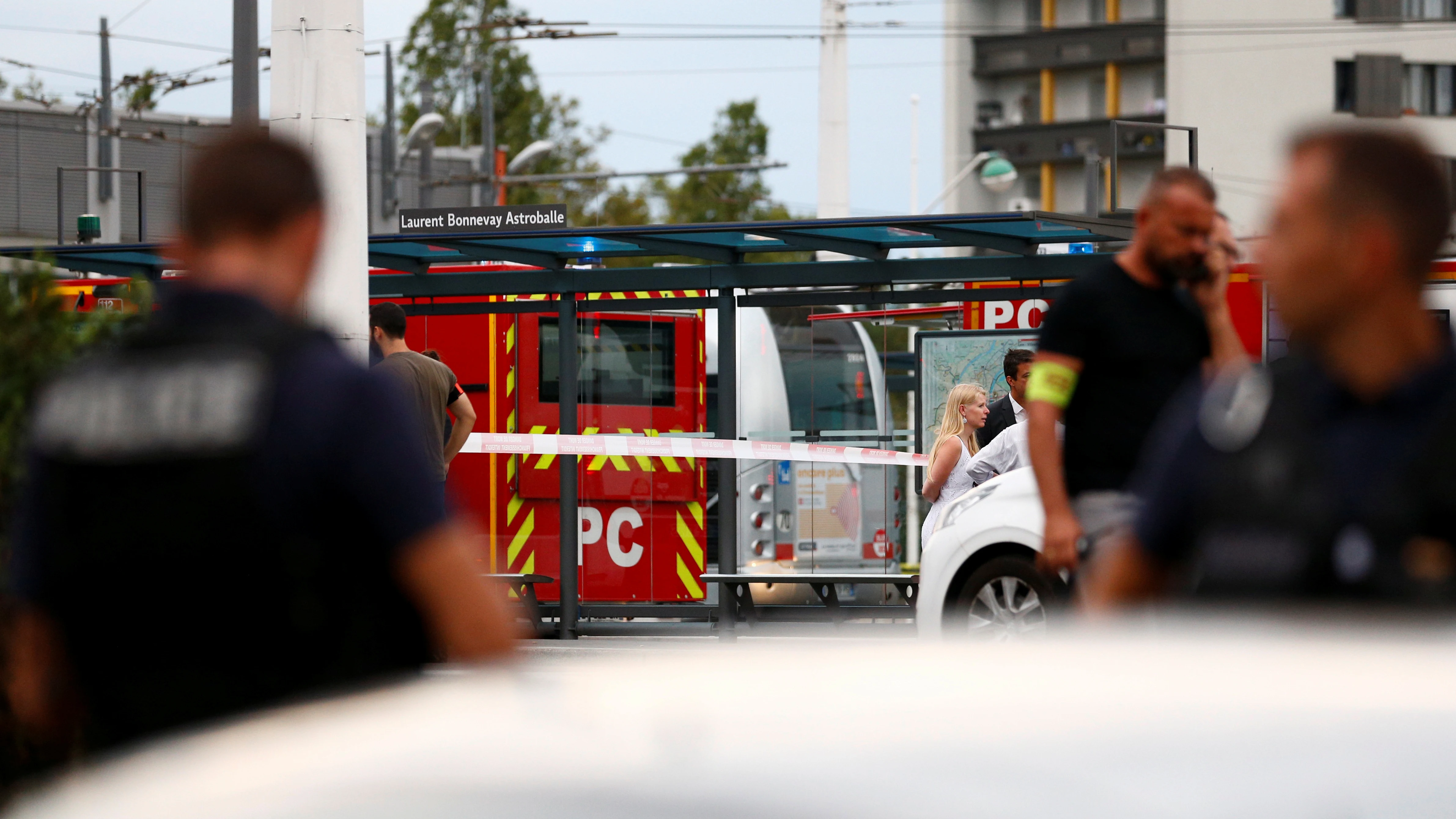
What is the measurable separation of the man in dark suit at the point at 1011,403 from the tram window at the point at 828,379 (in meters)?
3.00

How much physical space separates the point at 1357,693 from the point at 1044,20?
70.7m

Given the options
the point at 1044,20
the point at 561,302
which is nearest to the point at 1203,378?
the point at 561,302

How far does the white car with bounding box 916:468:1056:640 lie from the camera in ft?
24.6

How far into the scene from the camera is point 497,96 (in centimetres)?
5812

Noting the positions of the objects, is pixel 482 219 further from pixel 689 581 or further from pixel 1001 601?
pixel 1001 601

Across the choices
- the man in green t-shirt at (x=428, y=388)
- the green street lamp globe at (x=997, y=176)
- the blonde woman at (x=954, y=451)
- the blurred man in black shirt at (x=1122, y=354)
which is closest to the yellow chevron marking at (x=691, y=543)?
the blonde woman at (x=954, y=451)

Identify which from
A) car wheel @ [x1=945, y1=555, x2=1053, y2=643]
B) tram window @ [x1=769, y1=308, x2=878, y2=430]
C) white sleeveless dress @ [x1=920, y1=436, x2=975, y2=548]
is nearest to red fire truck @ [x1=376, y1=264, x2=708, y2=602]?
tram window @ [x1=769, y1=308, x2=878, y2=430]

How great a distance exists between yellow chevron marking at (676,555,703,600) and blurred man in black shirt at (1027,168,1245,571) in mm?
8154

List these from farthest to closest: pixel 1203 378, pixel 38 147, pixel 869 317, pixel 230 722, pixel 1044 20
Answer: pixel 1044 20, pixel 38 147, pixel 869 317, pixel 1203 378, pixel 230 722

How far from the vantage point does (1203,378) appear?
458 centimetres

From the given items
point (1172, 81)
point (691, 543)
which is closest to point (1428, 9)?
point (1172, 81)

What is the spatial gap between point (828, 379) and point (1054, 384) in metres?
8.49

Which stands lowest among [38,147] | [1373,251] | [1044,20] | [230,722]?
[230,722]

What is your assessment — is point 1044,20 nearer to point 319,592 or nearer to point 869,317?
point 869,317
